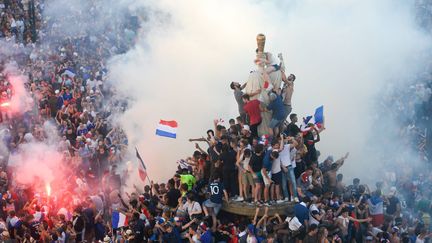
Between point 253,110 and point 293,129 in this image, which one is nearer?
point 253,110

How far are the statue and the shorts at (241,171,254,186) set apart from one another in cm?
107

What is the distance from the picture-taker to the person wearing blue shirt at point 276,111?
1129 centimetres

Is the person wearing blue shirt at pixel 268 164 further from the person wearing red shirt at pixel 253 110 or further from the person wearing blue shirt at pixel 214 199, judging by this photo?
the person wearing red shirt at pixel 253 110

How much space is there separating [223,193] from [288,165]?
3.72 feet

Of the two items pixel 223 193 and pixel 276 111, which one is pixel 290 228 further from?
pixel 276 111

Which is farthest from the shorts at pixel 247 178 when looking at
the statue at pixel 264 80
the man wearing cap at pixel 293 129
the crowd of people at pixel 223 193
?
the man wearing cap at pixel 293 129

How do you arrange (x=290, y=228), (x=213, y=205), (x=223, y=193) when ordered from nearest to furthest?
(x=290, y=228) → (x=213, y=205) → (x=223, y=193)

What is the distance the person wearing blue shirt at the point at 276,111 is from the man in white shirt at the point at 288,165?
563 millimetres

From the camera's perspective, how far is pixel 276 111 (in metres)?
11.3

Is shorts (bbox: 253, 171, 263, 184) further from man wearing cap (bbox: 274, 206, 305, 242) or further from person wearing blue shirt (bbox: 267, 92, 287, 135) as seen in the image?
person wearing blue shirt (bbox: 267, 92, 287, 135)

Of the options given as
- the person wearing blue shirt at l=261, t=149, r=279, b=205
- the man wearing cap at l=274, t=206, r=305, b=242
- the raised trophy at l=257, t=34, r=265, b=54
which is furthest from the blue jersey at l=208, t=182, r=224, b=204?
the raised trophy at l=257, t=34, r=265, b=54

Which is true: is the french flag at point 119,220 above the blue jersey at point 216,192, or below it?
below

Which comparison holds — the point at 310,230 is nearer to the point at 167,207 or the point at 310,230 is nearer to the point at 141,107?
the point at 167,207

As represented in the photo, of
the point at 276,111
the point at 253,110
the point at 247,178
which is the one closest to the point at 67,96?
the point at 253,110
